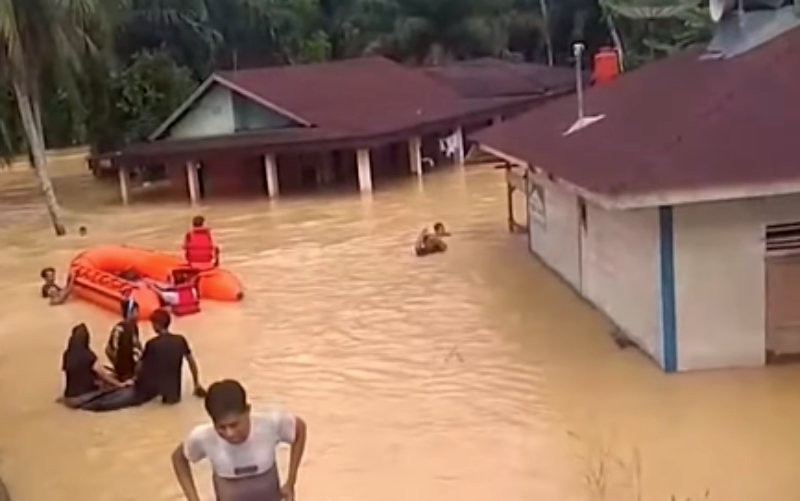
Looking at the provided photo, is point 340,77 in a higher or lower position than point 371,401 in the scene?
higher

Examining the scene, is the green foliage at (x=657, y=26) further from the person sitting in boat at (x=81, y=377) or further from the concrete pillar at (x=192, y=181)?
the person sitting in boat at (x=81, y=377)

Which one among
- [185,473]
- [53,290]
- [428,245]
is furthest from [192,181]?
[185,473]

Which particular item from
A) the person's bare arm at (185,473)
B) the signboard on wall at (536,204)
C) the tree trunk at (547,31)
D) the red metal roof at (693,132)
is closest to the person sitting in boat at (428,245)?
the signboard on wall at (536,204)

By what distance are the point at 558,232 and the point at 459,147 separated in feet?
69.1

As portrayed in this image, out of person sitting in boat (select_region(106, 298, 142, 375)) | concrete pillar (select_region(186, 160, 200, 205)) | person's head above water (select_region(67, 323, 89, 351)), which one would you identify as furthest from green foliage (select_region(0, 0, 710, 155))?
person's head above water (select_region(67, 323, 89, 351))

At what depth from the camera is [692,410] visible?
1153cm

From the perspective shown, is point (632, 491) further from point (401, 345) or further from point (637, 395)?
point (401, 345)

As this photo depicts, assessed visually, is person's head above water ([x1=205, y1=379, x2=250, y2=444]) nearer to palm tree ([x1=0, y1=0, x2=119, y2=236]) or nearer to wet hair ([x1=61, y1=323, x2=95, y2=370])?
wet hair ([x1=61, y1=323, x2=95, y2=370])

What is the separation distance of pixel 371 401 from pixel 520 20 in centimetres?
4451

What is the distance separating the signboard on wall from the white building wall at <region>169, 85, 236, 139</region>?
1609cm

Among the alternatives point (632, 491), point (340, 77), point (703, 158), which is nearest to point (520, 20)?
point (340, 77)

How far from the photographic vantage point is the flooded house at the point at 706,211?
12008 mm

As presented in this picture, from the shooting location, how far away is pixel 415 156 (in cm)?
3566

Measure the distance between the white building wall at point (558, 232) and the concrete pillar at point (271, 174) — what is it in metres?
13.8
